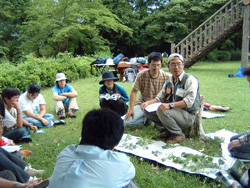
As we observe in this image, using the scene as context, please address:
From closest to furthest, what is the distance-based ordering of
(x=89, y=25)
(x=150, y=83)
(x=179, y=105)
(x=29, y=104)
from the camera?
(x=179, y=105), (x=150, y=83), (x=29, y=104), (x=89, y=25)

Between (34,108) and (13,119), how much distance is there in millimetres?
1000

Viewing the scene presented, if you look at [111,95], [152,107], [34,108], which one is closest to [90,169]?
[152,107]

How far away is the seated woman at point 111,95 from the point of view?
468 centimetres

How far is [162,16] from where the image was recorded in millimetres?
24438

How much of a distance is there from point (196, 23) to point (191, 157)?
84.0 feet

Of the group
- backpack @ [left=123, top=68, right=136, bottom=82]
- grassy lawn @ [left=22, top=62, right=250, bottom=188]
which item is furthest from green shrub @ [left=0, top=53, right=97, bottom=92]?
backpack @ [left=123, top=68, right=136, bottom=82]

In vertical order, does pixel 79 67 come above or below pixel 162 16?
below

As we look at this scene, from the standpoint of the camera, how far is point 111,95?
4.73m

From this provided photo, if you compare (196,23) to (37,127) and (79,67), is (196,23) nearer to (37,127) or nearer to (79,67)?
(79,67)

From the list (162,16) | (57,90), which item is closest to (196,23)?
(162,16)

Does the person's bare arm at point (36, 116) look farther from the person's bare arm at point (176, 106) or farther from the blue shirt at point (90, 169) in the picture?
the blue shirt at point (90, 169)

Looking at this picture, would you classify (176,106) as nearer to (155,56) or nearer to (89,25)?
(155,56)

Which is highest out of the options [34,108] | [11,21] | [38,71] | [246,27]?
[11,21]

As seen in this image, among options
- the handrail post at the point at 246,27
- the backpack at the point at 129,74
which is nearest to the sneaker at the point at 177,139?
the backpack at the point at 129,74
